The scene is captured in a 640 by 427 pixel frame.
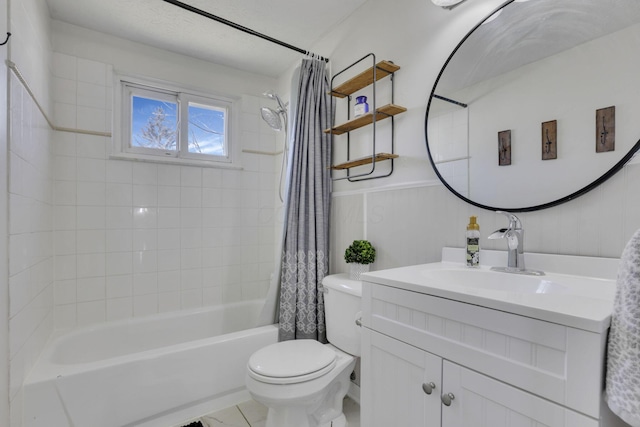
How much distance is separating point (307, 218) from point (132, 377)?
4.06 ft

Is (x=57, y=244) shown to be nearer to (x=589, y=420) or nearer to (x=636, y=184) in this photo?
(x=589, y=420)

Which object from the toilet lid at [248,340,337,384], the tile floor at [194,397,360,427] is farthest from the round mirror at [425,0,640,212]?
the tile floor at [194,397,360,427]

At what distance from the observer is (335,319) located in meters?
1.60

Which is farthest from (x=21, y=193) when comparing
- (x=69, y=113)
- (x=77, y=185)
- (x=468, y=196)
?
(x=468, y=196)

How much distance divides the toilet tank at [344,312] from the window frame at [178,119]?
4.82 ft

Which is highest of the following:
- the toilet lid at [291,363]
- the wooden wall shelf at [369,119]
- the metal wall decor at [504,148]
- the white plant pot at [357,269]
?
the wooden wall shelf at [369,119]

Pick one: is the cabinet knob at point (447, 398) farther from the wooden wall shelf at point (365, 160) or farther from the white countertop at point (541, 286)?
the wooden wall shelf at point (365, 160)

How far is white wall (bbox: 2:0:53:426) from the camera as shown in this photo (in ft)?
3.91

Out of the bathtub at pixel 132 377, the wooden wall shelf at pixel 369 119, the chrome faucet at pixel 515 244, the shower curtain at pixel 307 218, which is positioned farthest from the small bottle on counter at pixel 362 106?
the bathtub at pixel 132 377

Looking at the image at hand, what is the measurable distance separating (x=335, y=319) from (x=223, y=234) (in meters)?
1.34

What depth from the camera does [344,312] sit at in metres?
1.54

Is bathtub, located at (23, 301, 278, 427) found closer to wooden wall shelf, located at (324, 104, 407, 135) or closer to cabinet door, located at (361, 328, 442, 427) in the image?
cabinet door, located at (361, 328, 442, 427)

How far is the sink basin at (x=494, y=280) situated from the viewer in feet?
3.06

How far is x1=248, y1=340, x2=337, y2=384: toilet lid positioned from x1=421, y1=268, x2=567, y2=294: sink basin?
26.1 inches
